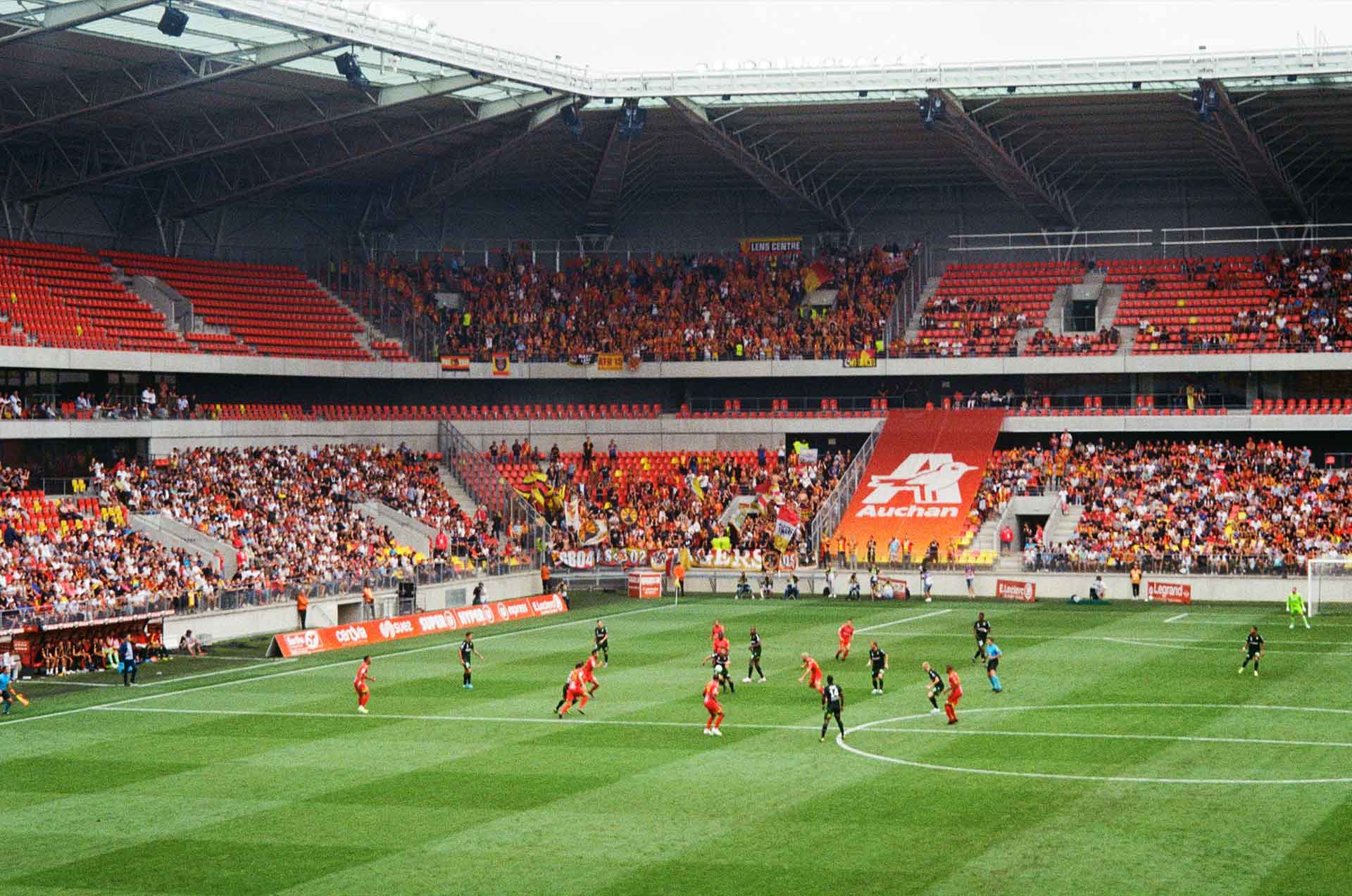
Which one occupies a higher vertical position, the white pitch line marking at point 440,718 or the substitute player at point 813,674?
the substitute player at point 813,674

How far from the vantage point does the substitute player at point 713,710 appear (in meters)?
32.9

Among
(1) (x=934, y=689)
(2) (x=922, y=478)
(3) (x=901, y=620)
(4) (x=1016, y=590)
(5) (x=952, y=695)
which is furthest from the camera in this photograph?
(2) (x=922, y=478)

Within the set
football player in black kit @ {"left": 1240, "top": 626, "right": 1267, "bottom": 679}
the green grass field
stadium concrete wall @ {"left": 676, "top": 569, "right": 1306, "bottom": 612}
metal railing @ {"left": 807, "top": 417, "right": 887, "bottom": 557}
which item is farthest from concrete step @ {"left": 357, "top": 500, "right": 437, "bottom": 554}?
football player in black kit @ {"left": 1240, "top": 626, "right": 1267, "bottom": 679}

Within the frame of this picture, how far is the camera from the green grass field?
22.6m

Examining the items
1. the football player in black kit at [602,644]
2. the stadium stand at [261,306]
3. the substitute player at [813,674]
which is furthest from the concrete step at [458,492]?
the substitute player at [813,674]

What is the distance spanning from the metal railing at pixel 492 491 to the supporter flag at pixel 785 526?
9204mm

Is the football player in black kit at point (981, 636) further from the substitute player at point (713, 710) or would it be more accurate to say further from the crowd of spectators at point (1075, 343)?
the crowd of spectators at point (1075, 343)

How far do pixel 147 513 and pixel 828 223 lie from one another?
38887 mm

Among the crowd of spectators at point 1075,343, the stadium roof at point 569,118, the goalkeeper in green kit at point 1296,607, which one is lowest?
the goalkeeper in green kit at point 1296,607

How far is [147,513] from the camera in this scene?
55.8m

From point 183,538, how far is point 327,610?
17.6 ft

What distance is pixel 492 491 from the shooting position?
7012 cm

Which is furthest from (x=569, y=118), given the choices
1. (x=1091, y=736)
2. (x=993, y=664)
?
(x=1091, y=736)

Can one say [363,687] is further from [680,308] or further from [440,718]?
[680,308]
